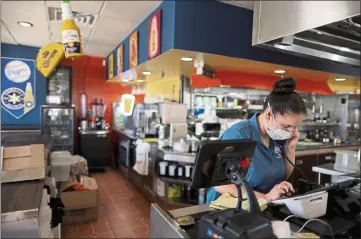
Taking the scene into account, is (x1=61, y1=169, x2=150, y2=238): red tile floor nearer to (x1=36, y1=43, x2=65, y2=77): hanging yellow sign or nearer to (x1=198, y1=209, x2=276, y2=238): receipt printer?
(x1=36, y1=43, x2=65, y2=77): hanging yellow sign

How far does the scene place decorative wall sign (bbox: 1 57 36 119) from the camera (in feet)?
18.3

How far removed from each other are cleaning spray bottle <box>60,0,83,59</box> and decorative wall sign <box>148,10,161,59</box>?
1.56m

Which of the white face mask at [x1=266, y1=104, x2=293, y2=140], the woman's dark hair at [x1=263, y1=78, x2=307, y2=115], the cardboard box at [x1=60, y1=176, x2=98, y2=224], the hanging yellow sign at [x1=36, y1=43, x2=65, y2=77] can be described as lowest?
the cardboard box at [x1=60, y1=176, x2=98, y2=224]

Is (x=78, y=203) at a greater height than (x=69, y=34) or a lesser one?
lesser

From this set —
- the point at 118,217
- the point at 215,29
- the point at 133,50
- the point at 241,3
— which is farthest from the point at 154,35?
the point at 118,217

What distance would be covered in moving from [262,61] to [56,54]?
269 centimetres

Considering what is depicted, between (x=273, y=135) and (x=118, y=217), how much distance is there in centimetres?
294

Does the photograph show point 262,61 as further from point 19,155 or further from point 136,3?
point 19,155

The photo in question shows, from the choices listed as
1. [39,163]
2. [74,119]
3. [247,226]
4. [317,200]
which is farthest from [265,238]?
[74,119]

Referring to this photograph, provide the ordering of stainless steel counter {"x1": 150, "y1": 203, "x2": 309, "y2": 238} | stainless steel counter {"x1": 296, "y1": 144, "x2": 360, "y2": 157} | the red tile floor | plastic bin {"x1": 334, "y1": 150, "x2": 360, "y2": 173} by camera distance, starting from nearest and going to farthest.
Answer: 1. stainless steel counter {"x1": 150, "y1": 203, "x2": 309, "y2": 238}
2. plastic bin {"x1": 334, "y1": 150, "x2": 360, "y2": 173}
3. the red tile floor
4. stainless steel counter {"x1": 296, "y1": 144, "x2": 360, "y2": 157}

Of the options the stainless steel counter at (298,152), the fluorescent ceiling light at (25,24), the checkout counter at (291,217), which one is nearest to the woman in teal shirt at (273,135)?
the checkout counter at (291,217)

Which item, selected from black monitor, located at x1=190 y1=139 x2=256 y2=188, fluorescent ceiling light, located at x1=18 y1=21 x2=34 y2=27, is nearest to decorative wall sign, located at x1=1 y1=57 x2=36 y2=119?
fluorescent ceiling light, located at x1=18 y1=21 x2=34 y2=27

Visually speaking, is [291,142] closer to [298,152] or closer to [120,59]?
[298,152]

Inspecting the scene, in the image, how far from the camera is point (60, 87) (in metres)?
6.27
